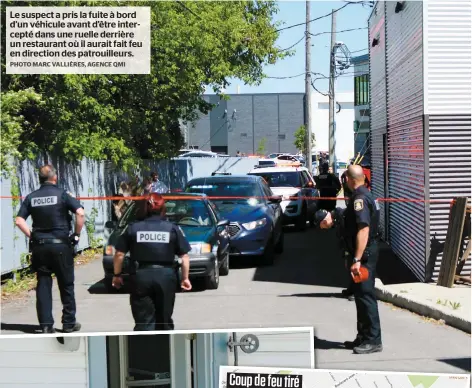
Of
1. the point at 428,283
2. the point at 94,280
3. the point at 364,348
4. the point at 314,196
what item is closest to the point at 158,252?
the point at 364,348

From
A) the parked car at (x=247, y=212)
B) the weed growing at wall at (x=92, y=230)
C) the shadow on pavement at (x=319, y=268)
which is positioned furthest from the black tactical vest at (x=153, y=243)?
the weed growing at wall at (x=92, y=230)

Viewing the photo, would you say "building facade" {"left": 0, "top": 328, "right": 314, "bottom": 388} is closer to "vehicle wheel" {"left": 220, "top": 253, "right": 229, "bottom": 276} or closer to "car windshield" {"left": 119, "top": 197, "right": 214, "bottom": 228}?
"car windshield" {"left": 119, "top": 197, "right": 214, "bottom": 228}

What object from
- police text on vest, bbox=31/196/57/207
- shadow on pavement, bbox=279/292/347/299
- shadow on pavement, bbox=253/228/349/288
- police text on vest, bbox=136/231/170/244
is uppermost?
police text on vest, bbox=31/196/57/207

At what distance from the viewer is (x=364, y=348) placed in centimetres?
731

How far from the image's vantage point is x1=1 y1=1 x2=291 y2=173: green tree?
1544 centimetres

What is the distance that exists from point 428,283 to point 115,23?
872 cm

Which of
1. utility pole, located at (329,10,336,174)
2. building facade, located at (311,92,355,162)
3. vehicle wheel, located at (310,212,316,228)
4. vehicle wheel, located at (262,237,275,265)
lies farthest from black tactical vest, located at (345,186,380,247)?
building facade, located at (311,92,355,162)

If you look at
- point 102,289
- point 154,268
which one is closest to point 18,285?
point 102,289

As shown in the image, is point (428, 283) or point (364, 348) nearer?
point (364, 348)

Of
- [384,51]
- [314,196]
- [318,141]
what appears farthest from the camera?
[318,141]

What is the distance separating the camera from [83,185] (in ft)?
54.6

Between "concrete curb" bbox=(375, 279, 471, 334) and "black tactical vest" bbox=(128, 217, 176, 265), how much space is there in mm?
3654

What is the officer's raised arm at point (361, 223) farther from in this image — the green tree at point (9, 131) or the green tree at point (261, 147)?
the green tree at point (261, 147)

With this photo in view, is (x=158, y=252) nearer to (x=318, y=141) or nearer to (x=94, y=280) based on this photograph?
(x=94, y=280)
